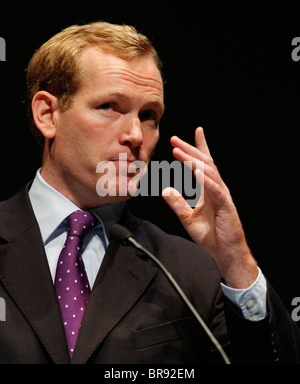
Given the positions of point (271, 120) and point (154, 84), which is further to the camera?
point (271, 120)

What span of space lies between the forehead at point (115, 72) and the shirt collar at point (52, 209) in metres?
0.40

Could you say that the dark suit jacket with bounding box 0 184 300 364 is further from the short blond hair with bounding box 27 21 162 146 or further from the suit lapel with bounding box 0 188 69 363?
the short blond hair with bounding box 27 21 162 146

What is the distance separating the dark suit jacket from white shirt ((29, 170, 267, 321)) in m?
0.04

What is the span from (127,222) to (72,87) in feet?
1.74

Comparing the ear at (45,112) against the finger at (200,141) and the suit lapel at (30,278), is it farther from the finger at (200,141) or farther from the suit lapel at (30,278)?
the finger at (200,141)

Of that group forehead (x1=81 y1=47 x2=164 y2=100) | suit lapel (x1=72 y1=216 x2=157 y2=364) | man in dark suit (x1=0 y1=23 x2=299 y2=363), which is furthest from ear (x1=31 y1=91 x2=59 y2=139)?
suit lapel (x1=72 y1=216 x2=157 y2=364)

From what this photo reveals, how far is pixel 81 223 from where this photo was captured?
1.96m

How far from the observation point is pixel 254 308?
5.89 ft

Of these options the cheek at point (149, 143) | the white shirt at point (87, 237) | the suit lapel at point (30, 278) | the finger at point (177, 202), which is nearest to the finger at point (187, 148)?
the finger at point (177, 202)

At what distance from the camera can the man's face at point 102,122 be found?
6.40 ft
